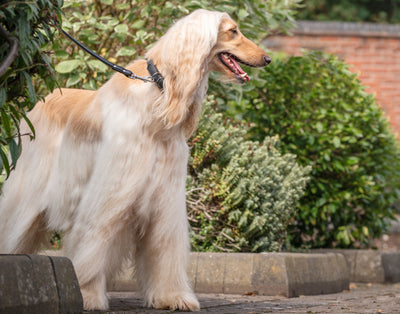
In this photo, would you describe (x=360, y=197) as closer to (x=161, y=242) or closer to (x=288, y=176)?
(x=288, y=176)

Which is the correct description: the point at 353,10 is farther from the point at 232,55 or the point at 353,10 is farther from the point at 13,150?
the point at 13,150

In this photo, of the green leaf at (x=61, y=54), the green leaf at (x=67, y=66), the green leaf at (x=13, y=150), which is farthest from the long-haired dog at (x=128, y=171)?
the green leaf at (x=61, y=54)

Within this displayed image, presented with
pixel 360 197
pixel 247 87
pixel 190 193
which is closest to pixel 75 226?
pixel 190 193

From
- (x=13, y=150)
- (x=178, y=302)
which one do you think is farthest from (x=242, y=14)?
(x=13, y=150)

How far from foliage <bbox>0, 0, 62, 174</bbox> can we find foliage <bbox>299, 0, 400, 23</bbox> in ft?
62.3

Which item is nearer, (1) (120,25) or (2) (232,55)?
(2) (232,55)

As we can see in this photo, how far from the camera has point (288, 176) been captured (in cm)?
647

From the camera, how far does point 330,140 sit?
748cm

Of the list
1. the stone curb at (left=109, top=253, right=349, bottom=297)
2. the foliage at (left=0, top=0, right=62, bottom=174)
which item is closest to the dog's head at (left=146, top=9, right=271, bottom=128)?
the foliage at (left=0, top=0, right=62, bottom=174)

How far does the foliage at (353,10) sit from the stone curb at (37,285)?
1928 centimetres

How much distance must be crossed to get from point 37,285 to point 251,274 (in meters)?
2.56

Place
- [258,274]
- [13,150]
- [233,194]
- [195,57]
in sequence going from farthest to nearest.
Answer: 1. [233,194]
2. [258,274]
3. [195,57]
4. [13,150]

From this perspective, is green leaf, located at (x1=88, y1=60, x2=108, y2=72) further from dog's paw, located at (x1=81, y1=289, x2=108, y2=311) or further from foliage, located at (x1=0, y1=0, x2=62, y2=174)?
foliage, located at (x1=0, y1=0, x2=62, y2=174)

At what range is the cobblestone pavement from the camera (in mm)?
4465
